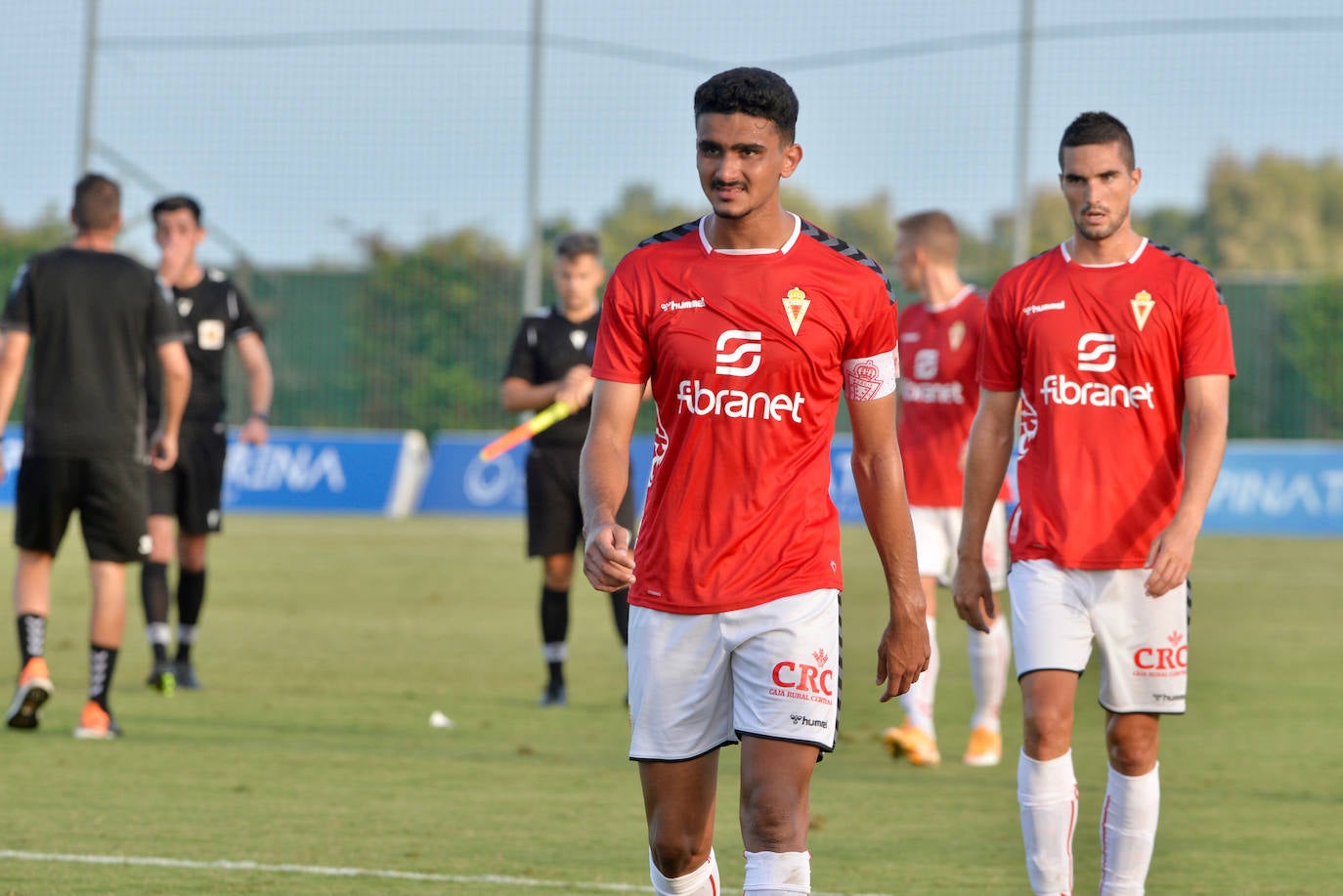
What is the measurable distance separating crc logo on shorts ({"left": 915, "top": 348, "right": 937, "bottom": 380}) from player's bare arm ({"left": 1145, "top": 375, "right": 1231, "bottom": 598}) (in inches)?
129

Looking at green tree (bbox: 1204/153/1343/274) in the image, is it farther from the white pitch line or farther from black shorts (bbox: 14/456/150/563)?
the white pitch line

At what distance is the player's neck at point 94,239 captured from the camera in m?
8.77

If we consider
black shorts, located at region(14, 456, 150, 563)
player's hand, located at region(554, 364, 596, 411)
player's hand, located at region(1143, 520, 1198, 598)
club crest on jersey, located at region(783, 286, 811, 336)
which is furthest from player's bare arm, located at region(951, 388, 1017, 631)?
black shorts, located at region(14, 456, 150, 563)

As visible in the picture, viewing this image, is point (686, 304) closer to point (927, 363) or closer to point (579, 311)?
point (927, 363)

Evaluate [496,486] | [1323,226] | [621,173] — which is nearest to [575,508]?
[496,486]

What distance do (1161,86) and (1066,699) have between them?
20479 mm

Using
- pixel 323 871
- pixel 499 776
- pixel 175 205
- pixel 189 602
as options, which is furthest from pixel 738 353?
pixel 189 602

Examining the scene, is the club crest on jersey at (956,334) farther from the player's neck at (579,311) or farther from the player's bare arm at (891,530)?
the player's bare arm at (891,530)

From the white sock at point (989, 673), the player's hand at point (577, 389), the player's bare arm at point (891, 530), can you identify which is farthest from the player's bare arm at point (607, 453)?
the player's hand at point (577, 389)

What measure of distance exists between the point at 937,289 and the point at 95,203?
378 cm

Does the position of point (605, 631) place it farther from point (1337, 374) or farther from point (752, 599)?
point (1337, 374)

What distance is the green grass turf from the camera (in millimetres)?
6297

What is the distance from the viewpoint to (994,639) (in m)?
8.80

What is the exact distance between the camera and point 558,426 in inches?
395
